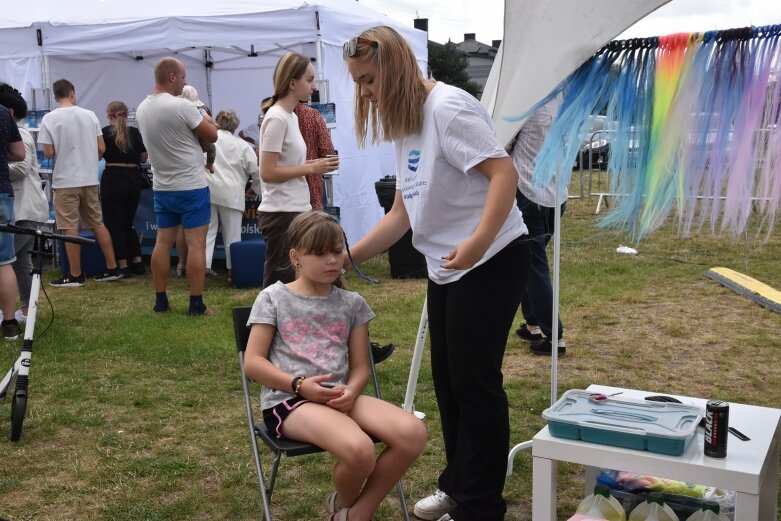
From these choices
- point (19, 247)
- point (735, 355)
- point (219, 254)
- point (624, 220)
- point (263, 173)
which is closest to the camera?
point (624, 220)

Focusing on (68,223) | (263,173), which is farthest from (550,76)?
(68,223)

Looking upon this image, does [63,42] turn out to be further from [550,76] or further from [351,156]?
[550,76]

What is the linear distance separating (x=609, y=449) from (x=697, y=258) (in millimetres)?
6957

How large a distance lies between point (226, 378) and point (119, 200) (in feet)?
13.3

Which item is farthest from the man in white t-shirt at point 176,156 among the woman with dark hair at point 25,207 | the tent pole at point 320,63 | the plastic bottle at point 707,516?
the plastic bottle at point 707,516

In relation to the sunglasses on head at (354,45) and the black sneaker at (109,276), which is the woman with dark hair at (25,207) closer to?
the black sneaker at (109,276)

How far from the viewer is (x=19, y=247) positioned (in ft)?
20.0

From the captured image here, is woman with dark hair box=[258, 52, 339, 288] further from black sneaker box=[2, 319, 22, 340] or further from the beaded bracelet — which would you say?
black sneaker box=[2, 319, 22, 340]

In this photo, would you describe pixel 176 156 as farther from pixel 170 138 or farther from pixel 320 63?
pixel 320 63

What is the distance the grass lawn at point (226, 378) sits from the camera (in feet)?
11.1

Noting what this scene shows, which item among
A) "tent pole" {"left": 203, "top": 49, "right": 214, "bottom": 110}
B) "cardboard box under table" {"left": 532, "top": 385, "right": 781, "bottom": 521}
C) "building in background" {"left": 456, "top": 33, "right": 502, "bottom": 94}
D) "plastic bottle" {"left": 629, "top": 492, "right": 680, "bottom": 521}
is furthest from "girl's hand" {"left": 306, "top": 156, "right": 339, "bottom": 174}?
"building in background" {"left": 456, "top": 33, "right": 502, "bottom": 94}

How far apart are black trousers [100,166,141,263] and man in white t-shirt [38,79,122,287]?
1.03 feet

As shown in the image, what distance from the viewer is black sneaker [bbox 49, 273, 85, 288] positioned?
8.01m

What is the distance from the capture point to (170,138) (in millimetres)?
6199
